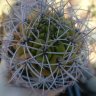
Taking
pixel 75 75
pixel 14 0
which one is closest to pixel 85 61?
pixel 75 75

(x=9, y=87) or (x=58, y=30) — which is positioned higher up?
(x=58, y=30)

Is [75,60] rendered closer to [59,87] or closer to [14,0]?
[59,87]

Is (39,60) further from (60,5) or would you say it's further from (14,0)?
→ (14,0)

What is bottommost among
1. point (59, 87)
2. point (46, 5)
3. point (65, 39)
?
point (59, 87)

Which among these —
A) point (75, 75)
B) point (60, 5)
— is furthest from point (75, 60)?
point (60, 5)

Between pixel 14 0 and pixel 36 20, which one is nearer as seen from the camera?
pixel 36 20

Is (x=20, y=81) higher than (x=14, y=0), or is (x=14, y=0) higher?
(x=14, y=0)
